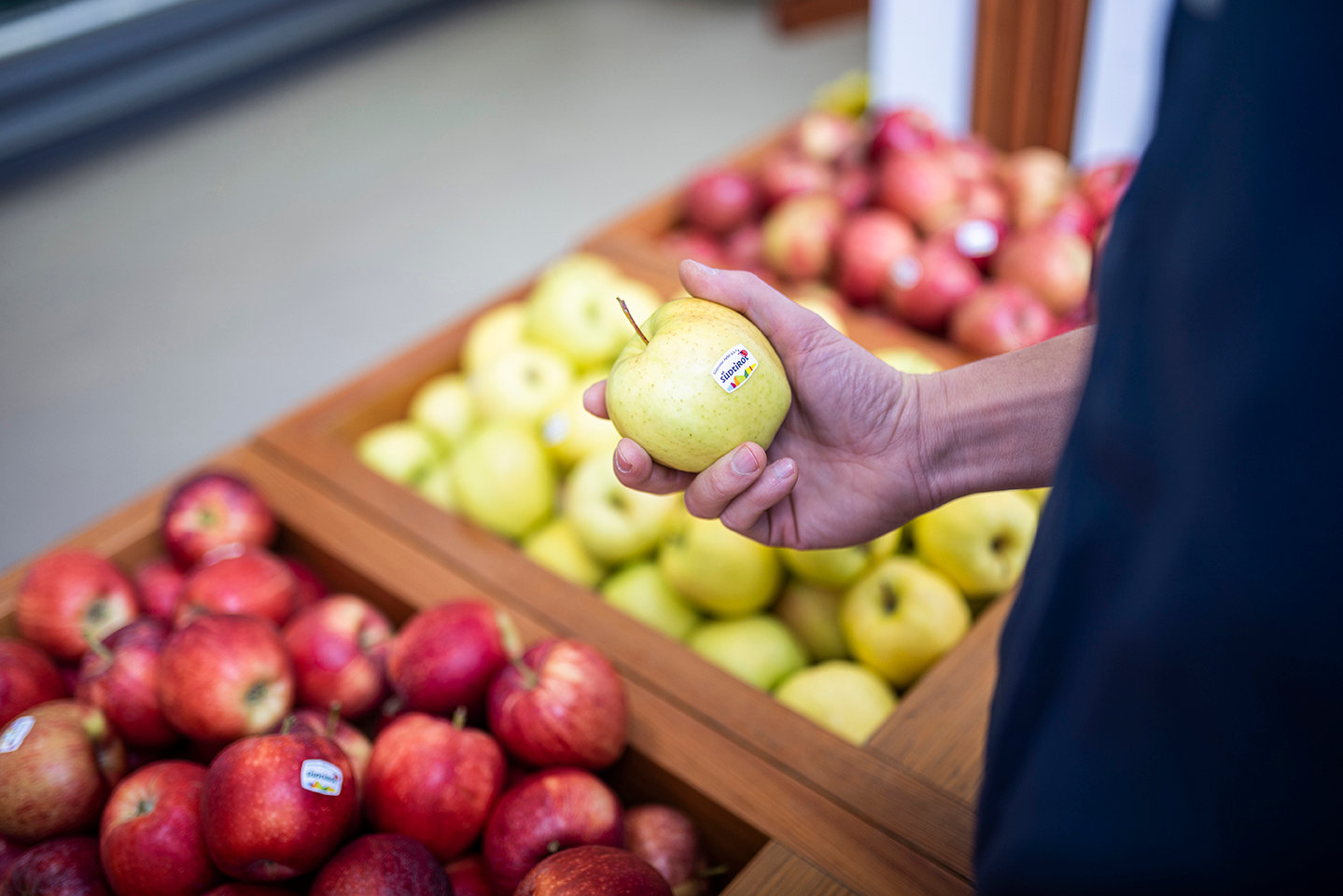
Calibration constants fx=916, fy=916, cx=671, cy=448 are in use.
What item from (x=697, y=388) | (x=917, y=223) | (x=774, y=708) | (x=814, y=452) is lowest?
(x=774, y=708)

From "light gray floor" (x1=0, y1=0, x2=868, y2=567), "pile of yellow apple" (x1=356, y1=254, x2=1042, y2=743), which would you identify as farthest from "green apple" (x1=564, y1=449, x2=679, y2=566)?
"light gray floor" (x1=0, y1=0, x2=868, y2=567)

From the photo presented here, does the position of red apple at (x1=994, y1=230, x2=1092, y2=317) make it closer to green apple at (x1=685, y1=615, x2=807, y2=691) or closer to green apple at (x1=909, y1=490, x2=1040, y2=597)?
green apple at (x1=909, y1=490, x2=1040, y2=597)

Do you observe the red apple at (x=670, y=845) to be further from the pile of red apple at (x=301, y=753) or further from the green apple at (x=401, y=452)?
the green apple at (x=401, y=452)

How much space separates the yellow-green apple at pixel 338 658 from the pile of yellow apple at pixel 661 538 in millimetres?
259

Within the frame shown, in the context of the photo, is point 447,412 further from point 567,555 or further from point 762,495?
point 762,495

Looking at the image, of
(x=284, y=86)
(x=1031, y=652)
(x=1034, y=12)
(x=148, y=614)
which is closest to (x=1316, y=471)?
(x=1031, y=652)

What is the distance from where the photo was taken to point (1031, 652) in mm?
509

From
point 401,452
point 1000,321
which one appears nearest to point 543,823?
point 401,452

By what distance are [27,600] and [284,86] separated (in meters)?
3.68

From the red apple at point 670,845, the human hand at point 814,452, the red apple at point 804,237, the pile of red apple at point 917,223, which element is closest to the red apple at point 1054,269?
the pile of red apple at point 917,223

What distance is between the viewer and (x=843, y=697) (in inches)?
44.1

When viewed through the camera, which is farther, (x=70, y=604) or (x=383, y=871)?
(x=70, y=604)

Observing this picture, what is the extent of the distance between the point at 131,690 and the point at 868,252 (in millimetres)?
1417

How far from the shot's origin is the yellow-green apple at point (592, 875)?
795mm
